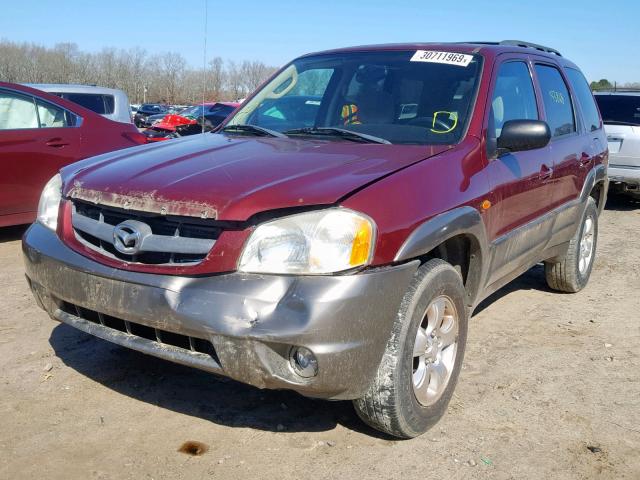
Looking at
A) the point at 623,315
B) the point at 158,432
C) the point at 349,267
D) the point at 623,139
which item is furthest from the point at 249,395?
the point at 623,139

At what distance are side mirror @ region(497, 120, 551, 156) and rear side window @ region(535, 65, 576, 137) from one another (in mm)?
1032

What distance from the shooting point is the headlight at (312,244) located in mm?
2564

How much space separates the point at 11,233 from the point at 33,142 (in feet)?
3.82

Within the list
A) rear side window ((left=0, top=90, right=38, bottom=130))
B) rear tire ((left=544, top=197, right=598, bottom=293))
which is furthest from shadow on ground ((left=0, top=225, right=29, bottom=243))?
rear tire ((left=544, top=197, right=598, bottom=293))

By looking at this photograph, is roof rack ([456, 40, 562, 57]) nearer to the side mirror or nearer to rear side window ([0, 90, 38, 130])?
the side mirror

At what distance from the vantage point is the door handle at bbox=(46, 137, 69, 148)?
258 inches

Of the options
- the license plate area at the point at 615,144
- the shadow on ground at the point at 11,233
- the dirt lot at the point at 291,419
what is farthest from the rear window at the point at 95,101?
the license plate area at the point at 615,144

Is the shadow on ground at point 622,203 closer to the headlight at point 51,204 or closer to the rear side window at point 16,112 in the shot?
the rear side window at point 16,112

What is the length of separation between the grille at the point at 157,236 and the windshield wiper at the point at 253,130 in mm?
1157

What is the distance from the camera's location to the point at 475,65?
3830 millimetres

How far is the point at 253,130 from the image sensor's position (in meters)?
3.94

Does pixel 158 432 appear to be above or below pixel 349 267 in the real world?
below

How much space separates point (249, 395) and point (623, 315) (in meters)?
3.04

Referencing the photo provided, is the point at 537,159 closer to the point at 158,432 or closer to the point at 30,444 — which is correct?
the point at 158,432
